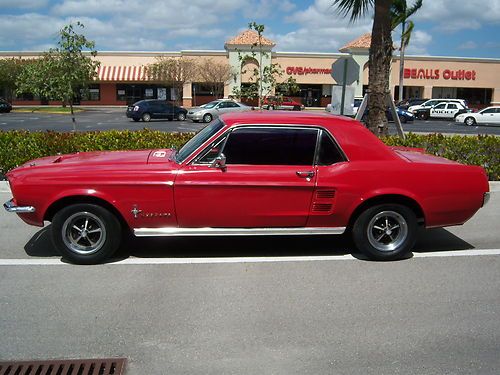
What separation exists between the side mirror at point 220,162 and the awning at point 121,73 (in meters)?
47.0

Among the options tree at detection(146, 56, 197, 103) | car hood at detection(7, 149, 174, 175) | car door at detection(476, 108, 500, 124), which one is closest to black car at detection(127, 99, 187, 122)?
tree at detection(146, 56, 197, 103)

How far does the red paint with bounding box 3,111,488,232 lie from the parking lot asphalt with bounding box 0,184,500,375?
531 millimetres

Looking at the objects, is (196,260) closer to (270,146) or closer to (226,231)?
(226,231)

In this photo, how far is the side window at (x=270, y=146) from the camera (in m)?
5.38

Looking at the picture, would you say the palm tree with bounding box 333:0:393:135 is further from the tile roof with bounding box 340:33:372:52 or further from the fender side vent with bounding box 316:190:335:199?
the tile roof with bounding box 340:33:372:52

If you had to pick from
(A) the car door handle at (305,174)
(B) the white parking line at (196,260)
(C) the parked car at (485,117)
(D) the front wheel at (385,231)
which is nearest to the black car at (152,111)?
(C) the parked car at (485,117)

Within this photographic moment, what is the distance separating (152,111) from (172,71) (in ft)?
44.8

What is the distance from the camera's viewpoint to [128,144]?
376 inches

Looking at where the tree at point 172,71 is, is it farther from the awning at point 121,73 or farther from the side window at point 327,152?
the side window at point 327,152

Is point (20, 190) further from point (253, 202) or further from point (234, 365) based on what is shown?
point (234, 365)

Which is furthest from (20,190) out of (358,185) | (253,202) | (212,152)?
(358,185)

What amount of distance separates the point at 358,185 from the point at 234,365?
2.60 m

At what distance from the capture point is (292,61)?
164 ft

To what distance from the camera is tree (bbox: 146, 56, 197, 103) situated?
47.4 metres
